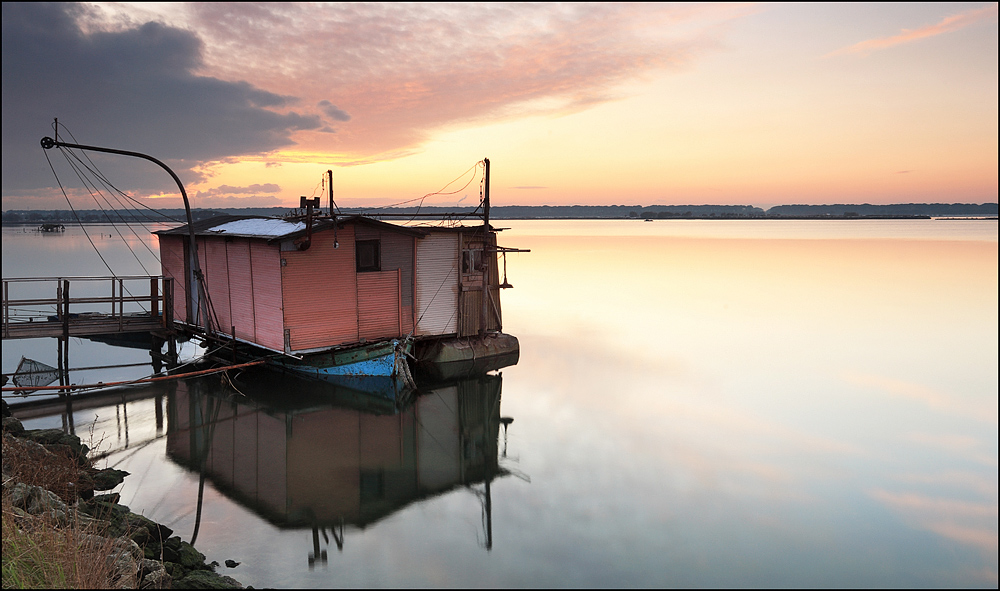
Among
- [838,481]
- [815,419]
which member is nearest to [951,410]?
[815,419]

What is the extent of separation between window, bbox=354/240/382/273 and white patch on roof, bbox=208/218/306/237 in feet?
5.90

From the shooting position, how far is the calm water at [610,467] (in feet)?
33.9

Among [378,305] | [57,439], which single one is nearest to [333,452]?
[57,439]

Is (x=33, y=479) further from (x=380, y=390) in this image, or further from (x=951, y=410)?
(x=951, y=410)

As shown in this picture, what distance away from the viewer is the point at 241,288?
20.5m

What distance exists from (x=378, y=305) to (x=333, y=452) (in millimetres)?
6425

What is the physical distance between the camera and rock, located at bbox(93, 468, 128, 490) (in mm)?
12234

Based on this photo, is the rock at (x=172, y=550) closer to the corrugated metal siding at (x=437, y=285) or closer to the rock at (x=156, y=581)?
the rock at (x=156, y=581)

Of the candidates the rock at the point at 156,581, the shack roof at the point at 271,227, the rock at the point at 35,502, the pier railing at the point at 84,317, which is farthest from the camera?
the pier railing at the point at 84,317

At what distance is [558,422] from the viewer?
17859 mm

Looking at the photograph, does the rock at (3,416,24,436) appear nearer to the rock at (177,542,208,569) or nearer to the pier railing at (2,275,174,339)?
the pier railing at (2,275,174,339)

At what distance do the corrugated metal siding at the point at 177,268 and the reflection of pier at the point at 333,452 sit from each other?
518 centimetres

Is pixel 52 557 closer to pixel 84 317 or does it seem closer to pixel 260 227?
pixel 260 227

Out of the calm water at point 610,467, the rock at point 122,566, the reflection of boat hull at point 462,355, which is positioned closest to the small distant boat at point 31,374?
the calm water at point 610,467
